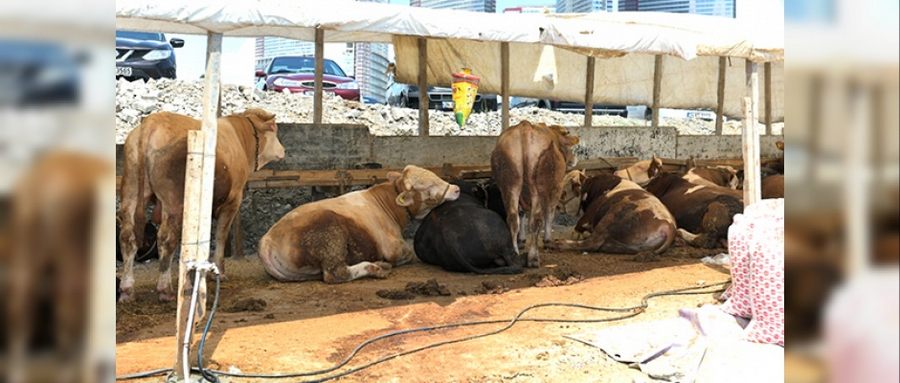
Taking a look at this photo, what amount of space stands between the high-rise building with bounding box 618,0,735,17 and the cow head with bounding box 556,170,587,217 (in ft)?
78.3

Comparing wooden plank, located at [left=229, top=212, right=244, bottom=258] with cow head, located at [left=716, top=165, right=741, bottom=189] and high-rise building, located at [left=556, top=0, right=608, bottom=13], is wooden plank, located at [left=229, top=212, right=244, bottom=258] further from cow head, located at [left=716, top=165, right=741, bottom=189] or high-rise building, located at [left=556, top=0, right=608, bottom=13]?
high-rise building, located at [left=556, top=0, right=608, bottom=13]

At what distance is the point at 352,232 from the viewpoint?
318 inches

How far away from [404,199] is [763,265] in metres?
5.01

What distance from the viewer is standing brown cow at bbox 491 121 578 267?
8.83 m

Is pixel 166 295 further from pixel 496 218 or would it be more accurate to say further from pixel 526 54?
pixel 526 54

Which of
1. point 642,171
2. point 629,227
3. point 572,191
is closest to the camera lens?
point 629,227

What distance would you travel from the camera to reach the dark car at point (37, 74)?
2.40 ft

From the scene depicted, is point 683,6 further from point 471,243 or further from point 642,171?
point 471,243

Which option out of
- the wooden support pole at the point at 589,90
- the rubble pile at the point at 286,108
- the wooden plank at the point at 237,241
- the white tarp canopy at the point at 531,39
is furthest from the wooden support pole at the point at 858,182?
the rubble pile at the point at 286,108

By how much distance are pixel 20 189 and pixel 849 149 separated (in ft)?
2.66

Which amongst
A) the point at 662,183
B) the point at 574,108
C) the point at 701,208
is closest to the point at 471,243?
the point at 701,208

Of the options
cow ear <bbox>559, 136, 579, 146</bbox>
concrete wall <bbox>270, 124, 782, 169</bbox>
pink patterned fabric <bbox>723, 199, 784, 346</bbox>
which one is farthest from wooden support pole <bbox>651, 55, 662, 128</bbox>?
pink patterned fabric <bbox>723, 199, 784, 346</bbox>

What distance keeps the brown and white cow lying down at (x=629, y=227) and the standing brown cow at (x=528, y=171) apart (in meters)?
1.01

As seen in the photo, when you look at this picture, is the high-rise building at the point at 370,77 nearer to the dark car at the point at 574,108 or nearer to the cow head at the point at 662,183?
A: the dark car at the point at 574,108
